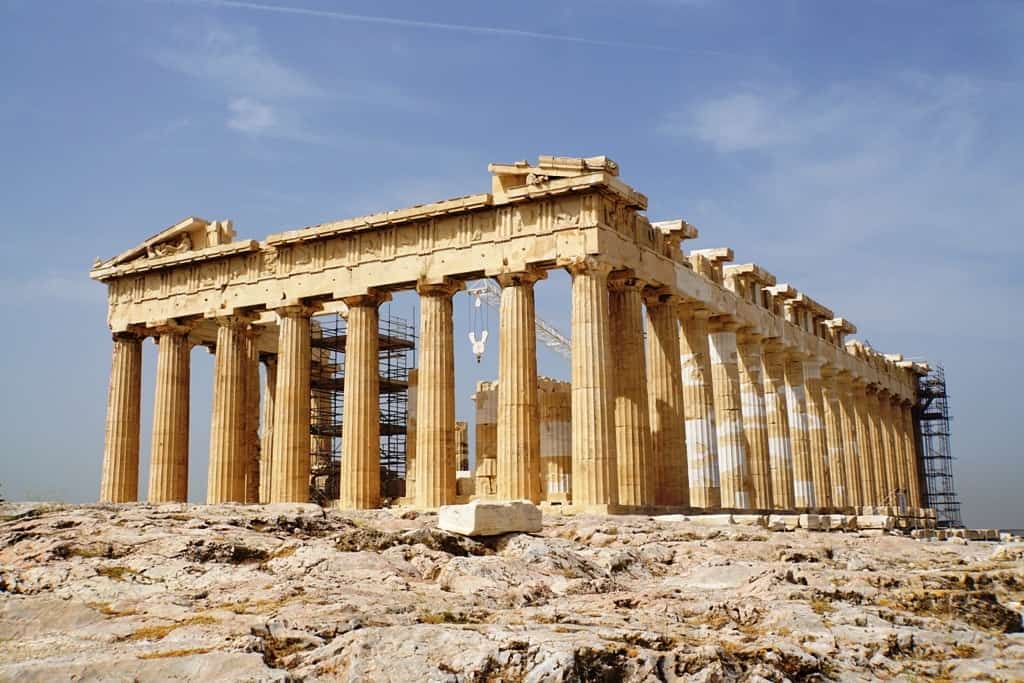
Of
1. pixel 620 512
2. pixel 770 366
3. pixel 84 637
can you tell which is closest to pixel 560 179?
pixel 620 512

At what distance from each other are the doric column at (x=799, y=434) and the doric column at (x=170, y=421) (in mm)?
22274

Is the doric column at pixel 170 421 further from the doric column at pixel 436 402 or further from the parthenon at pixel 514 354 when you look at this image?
the doric column at pixel 436 402

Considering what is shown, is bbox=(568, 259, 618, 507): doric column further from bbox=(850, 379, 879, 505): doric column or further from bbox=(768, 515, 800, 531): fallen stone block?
bbox=(850, 379, 879, 505): doric column

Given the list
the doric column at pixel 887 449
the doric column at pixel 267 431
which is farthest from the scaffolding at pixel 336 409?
the doric column at pixel 887 449

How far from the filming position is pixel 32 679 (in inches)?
323

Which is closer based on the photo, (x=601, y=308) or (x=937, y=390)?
(x=601, y=308)

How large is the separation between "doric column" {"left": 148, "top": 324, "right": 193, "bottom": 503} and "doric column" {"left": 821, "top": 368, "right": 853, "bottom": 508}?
82.2ft

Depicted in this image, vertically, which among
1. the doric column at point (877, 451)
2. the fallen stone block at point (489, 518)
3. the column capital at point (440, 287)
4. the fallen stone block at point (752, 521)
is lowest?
the fallen stone block at point (752, 521)

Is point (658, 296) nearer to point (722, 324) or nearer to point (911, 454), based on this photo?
point (722, 324)

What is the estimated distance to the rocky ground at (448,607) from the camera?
27.7ft

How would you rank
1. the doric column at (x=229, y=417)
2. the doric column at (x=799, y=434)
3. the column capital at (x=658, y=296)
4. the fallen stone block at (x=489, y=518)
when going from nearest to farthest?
the fallen stone block at (x=489, y=518), the column capital at (x=658, y=296), the doric column at (x=229, y=417), the doric column at (x=799, y=434)

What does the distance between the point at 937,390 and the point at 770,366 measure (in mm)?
25298

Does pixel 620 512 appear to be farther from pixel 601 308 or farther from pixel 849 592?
pixel 849 592

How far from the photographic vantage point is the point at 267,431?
40.1 metres
